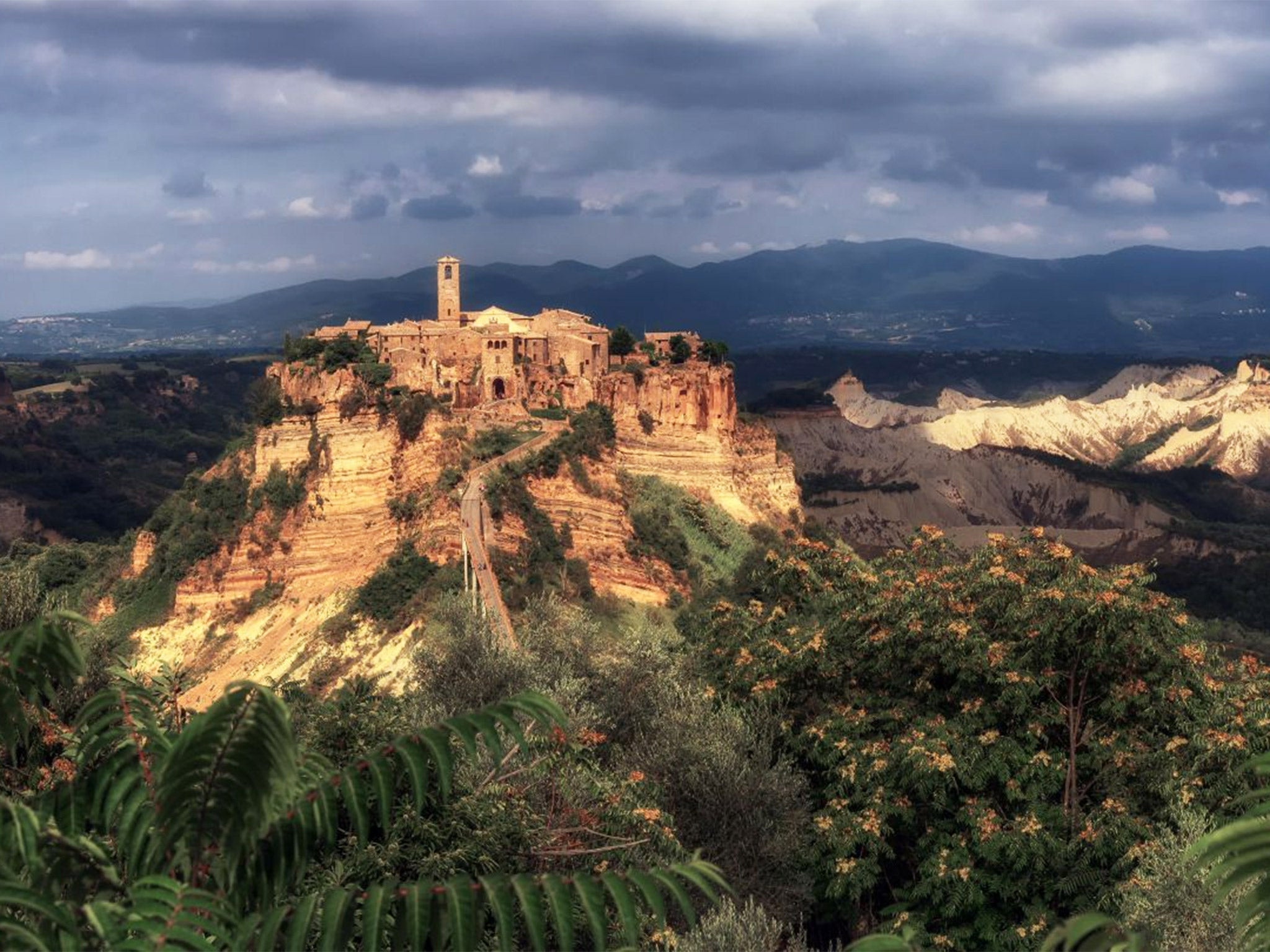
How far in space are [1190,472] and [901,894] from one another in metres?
128

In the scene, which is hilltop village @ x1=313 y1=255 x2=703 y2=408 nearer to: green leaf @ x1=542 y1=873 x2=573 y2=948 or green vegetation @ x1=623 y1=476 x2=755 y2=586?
green vegetation @ x1=623 y1=476 x2=755 y2=586

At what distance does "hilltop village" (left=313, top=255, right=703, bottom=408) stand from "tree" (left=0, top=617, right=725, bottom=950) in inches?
1598

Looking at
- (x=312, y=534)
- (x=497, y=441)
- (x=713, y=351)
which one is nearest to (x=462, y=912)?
(x=312, y=534)

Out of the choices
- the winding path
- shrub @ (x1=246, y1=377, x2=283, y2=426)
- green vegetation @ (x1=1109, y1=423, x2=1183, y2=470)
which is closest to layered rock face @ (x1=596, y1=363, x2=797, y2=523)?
the winding path

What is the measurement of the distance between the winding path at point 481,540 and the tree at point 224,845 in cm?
2541

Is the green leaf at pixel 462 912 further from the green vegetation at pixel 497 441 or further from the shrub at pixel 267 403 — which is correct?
the shrub at pixel 267 403

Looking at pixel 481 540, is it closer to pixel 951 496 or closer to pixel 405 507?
pixel 405 507

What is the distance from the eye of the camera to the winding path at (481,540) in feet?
118

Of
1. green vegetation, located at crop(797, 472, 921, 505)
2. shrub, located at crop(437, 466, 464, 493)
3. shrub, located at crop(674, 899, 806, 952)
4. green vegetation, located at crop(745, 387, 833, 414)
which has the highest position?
shrub, located at crop(437, 466, 464, 493)

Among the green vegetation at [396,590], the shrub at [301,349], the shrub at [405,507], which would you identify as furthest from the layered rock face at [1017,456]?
the green vegetation at [396,590]

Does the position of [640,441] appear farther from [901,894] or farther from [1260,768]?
[1260,768]

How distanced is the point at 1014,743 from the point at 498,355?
34.2 meters

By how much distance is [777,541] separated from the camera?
48250mm

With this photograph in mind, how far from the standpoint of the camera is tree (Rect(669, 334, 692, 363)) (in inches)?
2297
